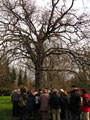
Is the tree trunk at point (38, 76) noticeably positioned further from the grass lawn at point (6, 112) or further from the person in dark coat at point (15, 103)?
the grass lawn at point (6, 112)

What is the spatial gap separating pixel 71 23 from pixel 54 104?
7.95 meters

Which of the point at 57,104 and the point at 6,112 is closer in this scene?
the point at 57,104

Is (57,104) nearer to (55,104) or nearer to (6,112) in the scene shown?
(55,104)

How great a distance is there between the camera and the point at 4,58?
13023 mm

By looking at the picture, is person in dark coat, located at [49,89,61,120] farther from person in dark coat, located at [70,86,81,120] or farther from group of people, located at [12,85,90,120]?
person in dark coat, located at [70,86,81,120]

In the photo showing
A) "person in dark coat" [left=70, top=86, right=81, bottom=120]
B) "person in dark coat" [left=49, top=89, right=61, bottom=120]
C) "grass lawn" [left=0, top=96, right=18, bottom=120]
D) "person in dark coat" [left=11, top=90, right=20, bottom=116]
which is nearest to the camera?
"person in dark coat" [left=70, top=86, right=81, bottom=120]

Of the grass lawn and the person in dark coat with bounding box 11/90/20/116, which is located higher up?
the person in dark coat with bounding box 11/90/20/116

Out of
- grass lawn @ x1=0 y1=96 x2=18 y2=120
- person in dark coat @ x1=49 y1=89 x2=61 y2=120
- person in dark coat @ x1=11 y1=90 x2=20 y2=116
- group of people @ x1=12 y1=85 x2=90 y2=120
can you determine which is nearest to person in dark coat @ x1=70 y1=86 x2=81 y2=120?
group of people @ x1=12 y1=85 x2=90 y2=120

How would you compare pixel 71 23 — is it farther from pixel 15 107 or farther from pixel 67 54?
pixel 15 107

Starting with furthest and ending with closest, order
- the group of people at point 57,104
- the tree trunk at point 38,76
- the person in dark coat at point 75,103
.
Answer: the tree trunk at point 38,76 < the group of people at point 57,104 < the person in dark coat at point 75,103

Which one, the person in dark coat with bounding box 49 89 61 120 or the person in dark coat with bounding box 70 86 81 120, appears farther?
the person in dark coat with bounding box 49 89 61 120

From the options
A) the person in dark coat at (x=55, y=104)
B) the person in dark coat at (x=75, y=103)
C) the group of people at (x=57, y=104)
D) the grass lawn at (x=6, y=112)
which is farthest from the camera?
the grass lawn at (x=6, y=112)

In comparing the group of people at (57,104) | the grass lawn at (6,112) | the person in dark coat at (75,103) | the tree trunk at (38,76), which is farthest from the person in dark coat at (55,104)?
the tree trunk at (38,76)

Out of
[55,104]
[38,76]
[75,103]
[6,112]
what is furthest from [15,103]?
[75,103]
